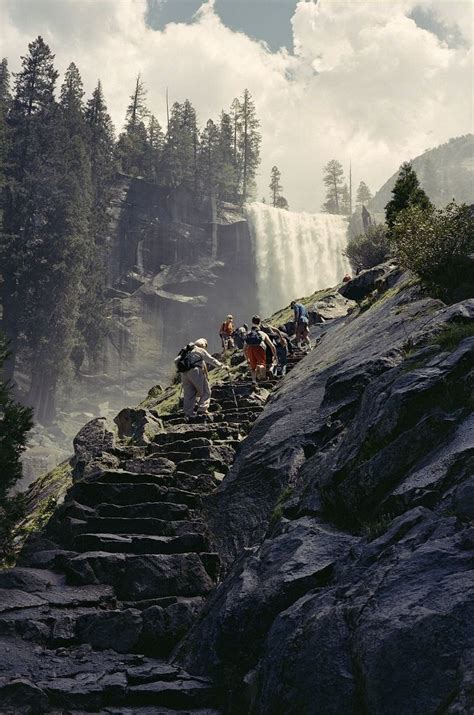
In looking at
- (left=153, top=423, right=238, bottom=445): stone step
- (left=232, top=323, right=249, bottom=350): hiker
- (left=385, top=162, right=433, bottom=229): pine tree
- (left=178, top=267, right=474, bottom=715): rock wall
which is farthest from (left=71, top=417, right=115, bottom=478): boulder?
(left=232, top=323, right=249, bottom=350): hiker

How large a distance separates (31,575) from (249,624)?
338 cm

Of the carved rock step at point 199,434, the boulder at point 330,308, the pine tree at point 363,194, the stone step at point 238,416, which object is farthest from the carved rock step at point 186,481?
the pine tree at point 363,194

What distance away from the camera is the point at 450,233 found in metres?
12.1

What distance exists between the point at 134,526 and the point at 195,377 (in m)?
6.18

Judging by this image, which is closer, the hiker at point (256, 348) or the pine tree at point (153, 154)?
the hiker at point (256, 348)

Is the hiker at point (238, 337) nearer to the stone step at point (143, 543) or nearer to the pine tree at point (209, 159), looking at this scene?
the stone step at point (143, 543)

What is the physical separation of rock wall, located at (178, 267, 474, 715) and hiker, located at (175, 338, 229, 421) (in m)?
6.07

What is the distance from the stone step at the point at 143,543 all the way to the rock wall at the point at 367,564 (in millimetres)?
447

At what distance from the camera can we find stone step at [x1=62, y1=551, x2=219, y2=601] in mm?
8164

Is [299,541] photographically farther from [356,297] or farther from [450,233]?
[356,297]

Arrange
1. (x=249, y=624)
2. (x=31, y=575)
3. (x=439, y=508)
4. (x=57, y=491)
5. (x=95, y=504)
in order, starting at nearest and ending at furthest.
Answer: (x=439, y=508) < (x=249, y=624) < (x=31, y=575) < (x=95, y=504) < (x=57, y=491)

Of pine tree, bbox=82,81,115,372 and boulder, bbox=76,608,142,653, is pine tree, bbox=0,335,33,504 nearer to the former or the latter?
boulder, bbox=76,608,142,653

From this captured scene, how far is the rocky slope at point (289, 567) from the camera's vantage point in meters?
4.48

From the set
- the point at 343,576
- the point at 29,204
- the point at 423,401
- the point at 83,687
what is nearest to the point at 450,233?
the point at 423,401
